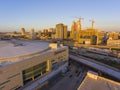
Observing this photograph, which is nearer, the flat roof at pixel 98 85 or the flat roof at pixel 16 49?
the flat roof at pixel 98 85

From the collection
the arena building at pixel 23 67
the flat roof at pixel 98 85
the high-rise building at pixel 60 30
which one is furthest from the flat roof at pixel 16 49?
the high-rise building at pixel 60 30

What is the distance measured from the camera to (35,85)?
27.5 metres

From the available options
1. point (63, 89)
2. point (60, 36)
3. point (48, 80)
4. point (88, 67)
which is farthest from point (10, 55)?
point (60, 36)

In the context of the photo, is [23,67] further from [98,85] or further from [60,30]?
[60,30]

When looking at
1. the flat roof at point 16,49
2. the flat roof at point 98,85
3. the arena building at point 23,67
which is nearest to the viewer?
the flat roof at point 98,85

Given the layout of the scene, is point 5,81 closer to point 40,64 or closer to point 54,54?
point 40,64

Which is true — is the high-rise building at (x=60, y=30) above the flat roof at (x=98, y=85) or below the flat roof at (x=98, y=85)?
above

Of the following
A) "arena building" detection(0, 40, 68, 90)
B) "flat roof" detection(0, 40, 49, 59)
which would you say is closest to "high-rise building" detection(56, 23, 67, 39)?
"flat roof" detection(0, 40, 49, 59)

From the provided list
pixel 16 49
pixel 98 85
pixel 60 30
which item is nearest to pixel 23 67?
pixel 16 49

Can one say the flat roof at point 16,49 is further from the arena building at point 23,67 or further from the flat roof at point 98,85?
the flat roof at point 98,85

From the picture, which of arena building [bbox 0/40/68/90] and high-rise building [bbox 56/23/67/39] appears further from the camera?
high-rise building [bbox 56/23/67/39]

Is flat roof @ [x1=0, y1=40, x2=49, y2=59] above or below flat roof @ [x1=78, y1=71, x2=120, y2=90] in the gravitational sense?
above

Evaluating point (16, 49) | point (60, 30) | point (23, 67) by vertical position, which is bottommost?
point (23, 67)

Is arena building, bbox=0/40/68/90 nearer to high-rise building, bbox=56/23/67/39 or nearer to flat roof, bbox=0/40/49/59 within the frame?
flat roof, bbox=0/40/49/59
